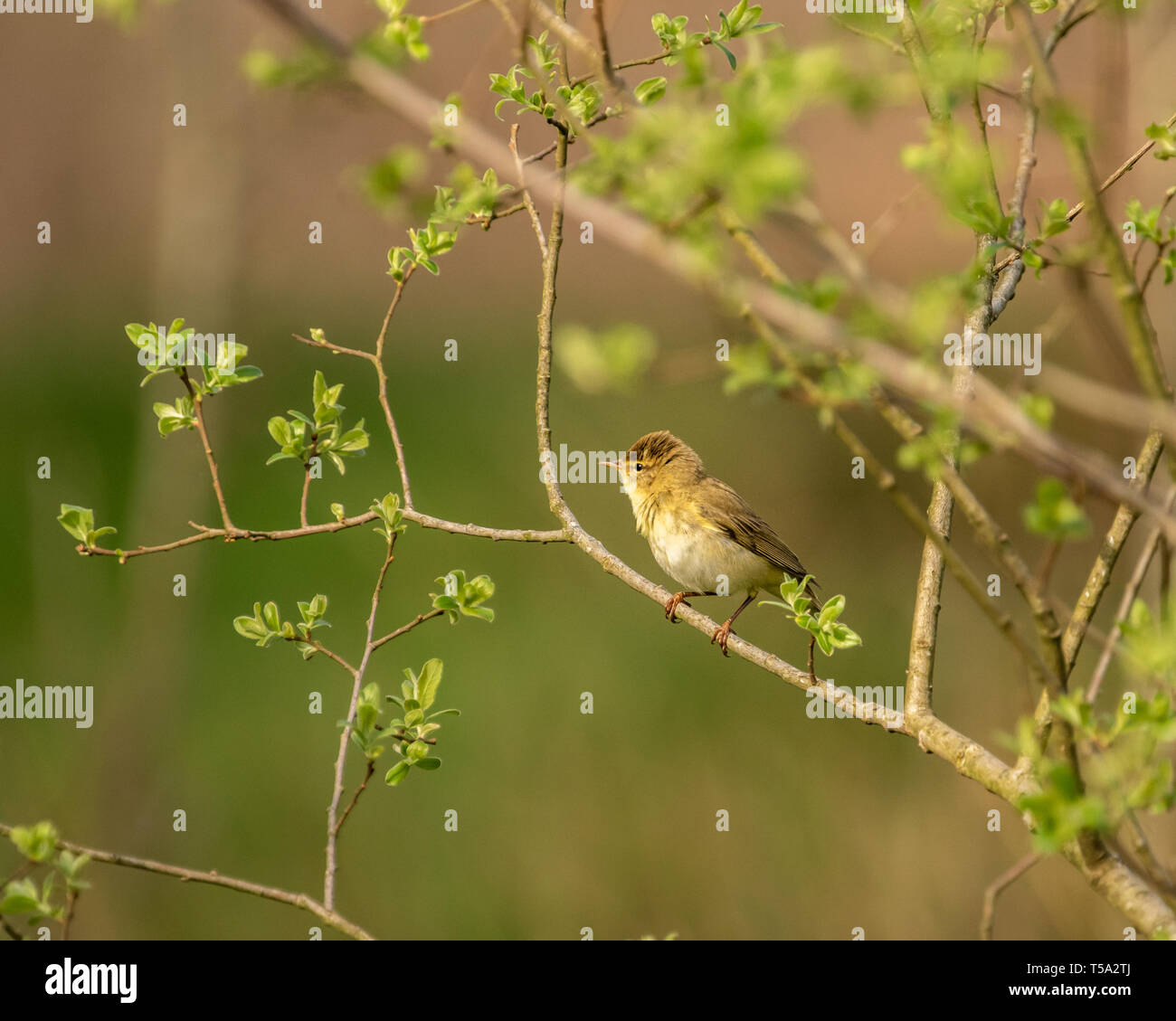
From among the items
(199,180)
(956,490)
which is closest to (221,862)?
(199,180)

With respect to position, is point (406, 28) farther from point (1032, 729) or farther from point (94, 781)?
point (94, 781)

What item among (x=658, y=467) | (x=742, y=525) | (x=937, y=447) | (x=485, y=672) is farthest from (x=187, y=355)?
(x=485, y=672)

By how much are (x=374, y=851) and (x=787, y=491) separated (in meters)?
4.43

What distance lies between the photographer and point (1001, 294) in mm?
2789

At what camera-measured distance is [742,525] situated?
18.3 feet

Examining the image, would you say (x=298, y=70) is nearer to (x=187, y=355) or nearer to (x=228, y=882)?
(x=187, y=355)

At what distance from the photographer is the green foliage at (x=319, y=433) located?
2680 millimetres

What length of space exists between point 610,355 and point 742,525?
429cm

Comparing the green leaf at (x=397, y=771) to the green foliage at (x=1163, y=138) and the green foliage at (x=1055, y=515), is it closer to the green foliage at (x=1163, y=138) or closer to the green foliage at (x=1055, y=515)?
the green foliage at (x=1055, y=515)

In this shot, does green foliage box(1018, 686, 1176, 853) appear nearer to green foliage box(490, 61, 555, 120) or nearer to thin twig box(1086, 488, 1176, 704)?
thin twig box(1086, 488, 1176, 704)

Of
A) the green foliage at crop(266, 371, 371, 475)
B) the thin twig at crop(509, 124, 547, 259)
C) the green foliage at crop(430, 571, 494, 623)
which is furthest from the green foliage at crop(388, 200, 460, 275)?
the green foliage at crop(430, 571, 494, 623)

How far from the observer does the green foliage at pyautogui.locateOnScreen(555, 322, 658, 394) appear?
1.34 m

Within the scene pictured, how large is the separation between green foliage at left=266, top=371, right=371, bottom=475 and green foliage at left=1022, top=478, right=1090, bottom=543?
1.65m

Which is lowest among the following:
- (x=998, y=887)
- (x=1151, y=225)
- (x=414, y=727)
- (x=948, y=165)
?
(x=998, y=887)
